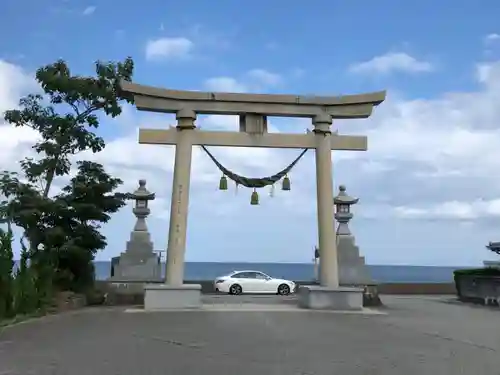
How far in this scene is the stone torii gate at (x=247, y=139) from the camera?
51.5 feet

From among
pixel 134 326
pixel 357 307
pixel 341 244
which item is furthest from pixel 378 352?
pixel 341 244

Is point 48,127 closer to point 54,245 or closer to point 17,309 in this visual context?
point 54,245

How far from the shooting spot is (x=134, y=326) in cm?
1180

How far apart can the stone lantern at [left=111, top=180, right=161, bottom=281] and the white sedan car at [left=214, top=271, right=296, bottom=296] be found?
9798 mm

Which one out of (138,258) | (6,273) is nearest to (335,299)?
(138,258)

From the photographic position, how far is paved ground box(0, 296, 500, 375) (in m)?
7.54

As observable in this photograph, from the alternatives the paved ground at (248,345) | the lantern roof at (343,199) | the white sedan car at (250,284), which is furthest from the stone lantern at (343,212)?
the white sedan car at (250,284)

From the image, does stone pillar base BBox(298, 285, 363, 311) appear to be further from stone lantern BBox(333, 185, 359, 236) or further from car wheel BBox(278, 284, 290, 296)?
car wheel BBox(278, 284, 290, 296)

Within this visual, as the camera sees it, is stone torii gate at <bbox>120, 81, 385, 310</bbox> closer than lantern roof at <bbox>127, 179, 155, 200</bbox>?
Yes

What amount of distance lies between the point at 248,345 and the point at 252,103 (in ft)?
27.7

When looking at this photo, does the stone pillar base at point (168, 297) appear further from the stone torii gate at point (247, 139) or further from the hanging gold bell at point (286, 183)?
the hanging gold bell at point (286, 183)

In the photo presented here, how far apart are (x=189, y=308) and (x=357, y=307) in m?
4.45

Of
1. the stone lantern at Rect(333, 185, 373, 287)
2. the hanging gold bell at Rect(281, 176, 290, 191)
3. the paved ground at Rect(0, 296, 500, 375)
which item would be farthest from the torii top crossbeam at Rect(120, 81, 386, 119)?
the paved ground at Rect(0, 296, 500, 375)

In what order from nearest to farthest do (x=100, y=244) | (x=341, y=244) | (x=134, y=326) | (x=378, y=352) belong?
(x=378, y=352) → (x=134, y=326) → (x=100, y=244) → (x=341, y=244)
